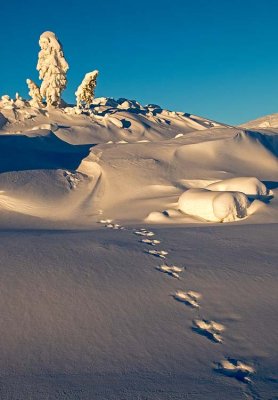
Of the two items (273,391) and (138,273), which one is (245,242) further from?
(273,391)

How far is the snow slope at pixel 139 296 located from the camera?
432 cm

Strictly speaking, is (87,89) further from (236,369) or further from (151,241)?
(236,369)

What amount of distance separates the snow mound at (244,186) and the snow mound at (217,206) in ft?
4.55

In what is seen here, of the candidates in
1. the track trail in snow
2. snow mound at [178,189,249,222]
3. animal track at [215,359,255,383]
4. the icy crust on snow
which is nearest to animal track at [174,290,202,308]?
the track trail in snow

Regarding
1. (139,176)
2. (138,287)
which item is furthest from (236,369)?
(139,176)

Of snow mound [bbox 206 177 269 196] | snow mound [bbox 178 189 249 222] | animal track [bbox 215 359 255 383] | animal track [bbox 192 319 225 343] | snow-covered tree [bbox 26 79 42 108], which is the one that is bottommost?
animal track [bbox 215 359 255 383]

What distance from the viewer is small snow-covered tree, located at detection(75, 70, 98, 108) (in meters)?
38.3

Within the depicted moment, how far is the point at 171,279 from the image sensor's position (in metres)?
6.86

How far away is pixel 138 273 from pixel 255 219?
17.5 ft

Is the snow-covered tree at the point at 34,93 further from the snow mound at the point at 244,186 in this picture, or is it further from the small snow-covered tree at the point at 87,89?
the snow mound at the point at 244,186

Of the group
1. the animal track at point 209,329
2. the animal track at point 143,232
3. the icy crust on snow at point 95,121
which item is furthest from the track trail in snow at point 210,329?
the icy crust on snow at point 95,121

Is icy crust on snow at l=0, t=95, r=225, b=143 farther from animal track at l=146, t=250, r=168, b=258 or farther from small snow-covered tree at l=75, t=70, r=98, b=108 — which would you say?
animal track at l=146, t=250, r=168, b=258

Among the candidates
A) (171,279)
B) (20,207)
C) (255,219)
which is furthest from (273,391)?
(20,207)

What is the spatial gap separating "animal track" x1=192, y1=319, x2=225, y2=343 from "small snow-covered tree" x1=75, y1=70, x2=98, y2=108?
115 feet
